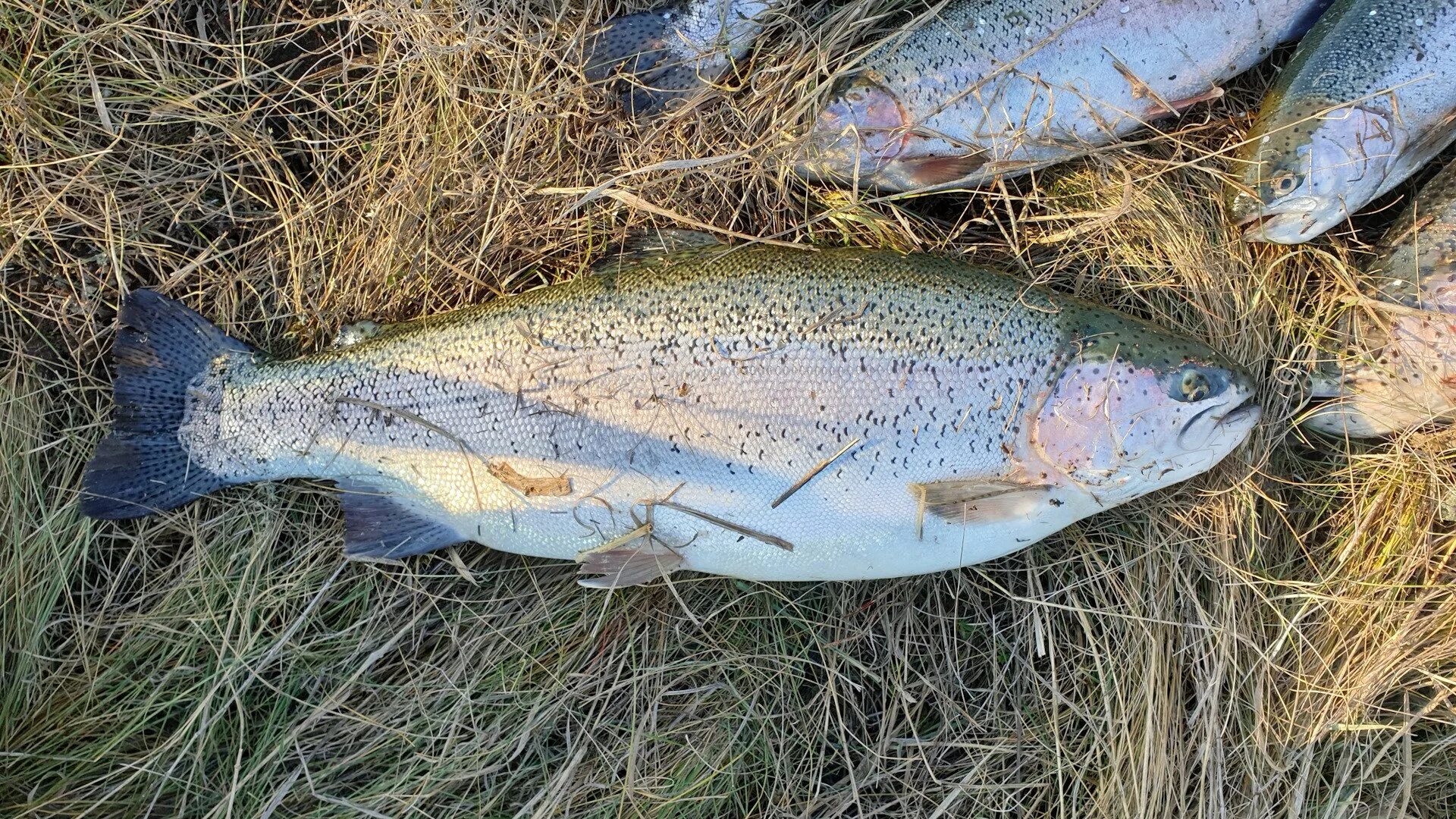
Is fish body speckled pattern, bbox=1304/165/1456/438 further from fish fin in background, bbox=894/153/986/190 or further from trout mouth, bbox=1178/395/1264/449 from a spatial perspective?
fish fin in background, bbox=894/153/986/190

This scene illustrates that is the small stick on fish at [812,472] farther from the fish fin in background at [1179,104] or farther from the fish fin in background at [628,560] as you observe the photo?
the fish fin in background at [1179,104]

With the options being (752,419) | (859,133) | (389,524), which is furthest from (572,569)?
(859,133)

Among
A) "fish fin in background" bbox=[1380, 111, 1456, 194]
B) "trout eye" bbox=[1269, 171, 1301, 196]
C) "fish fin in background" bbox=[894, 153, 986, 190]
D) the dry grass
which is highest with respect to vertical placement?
"fish fin in background" bbox=[1380, 111, 1456, 194]

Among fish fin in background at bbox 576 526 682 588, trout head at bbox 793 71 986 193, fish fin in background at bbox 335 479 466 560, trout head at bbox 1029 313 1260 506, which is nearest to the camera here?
trout head at bbox 1029 313 1260 506

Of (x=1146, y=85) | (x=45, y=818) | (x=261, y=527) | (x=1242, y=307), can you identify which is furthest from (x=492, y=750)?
(x=1146, y=85)

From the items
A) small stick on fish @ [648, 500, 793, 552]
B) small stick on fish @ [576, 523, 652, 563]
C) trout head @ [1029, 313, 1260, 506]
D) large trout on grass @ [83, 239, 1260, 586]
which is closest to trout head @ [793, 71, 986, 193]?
large trout on grass @ [83, 239, 1260, 586]

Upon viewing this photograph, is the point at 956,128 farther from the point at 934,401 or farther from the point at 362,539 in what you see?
the point at 362,539

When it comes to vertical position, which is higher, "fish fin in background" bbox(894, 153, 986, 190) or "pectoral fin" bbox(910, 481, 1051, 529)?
"fish fin in background" bbox(894, 153, 986, 190)
